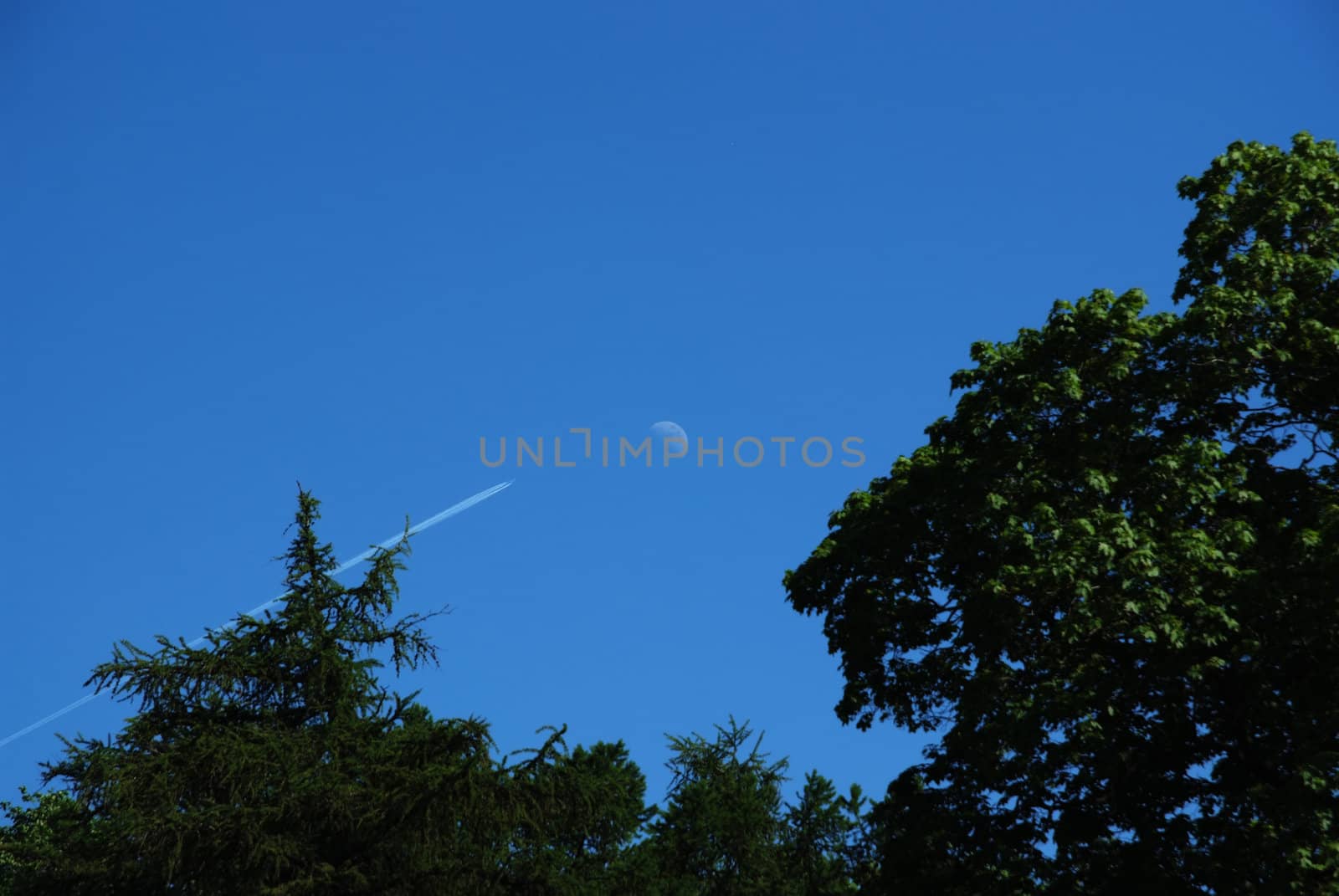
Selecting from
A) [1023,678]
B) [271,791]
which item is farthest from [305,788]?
[1023,678]

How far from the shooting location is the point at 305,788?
60.4 feet

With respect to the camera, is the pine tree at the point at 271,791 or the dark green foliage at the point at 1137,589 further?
the dark green foliage at the point at 1137,589

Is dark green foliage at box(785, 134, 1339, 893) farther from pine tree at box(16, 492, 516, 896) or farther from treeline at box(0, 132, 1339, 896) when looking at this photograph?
pine tree at box(16, 492, 516, 896)

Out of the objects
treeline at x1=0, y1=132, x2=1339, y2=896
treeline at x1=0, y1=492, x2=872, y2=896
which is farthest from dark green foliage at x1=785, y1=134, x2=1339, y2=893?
treeline at x1=0, y1=492, x2=872, y2=896

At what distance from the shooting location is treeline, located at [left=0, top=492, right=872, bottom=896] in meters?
18.2

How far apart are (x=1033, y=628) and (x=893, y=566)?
3390 millimetres

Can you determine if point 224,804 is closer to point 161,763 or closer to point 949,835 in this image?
point 161,763

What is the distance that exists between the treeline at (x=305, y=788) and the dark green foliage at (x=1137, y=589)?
6482 millimetres

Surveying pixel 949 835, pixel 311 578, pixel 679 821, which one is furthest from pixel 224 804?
pixel 679 821

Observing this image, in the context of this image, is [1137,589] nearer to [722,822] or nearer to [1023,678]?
[1023,678]

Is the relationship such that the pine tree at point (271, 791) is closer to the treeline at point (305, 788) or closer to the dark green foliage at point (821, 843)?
the treeline at point (305, 788)

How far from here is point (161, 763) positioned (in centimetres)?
1892

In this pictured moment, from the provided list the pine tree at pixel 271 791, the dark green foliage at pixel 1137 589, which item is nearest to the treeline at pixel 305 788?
the pine tree at pixel 271 791

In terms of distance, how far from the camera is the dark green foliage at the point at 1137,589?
21.5 metres
